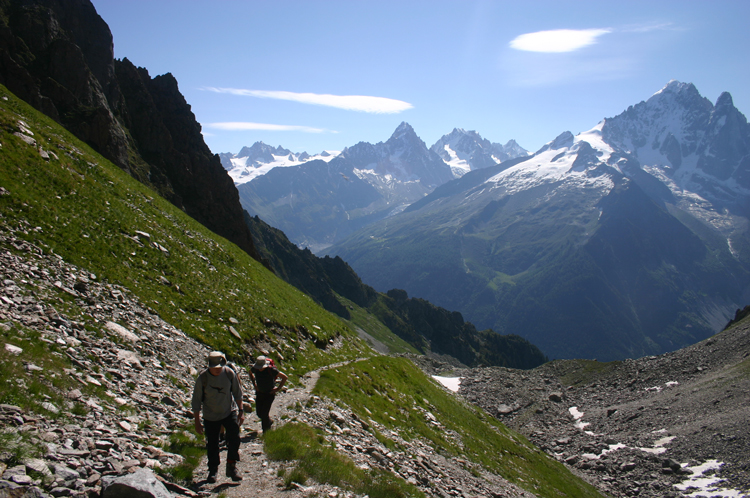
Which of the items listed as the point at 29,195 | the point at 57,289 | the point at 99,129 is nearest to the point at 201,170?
the point at 99,129

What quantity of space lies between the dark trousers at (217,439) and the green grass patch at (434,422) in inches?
407

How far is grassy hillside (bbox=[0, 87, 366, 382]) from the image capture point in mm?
20234

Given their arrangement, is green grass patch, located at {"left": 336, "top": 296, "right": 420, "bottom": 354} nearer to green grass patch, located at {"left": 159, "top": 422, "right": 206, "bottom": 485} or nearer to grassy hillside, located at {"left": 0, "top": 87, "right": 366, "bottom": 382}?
grassy hillside, located at {"left": 0, "top": 87, "right": 366, "bottom": 382}

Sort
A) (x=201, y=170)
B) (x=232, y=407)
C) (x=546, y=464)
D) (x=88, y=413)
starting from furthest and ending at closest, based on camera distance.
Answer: (x=201, y=170)
(x=546, y=464)
(x=232, y=407)
(x=88, y=413)

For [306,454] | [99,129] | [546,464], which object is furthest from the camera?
[99,129]

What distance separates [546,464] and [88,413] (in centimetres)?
4010

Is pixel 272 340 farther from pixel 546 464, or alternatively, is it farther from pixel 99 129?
pixel 99 129

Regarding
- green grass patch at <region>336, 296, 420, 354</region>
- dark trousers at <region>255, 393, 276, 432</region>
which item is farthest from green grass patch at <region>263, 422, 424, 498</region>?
green grass patch at <region>336, 296, 420, 354</region>

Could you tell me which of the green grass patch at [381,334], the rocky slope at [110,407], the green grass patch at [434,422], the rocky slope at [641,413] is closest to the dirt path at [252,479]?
the rocky slope at [110,407]

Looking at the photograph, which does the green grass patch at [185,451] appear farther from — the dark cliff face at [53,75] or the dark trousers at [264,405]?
the dark cliff face at [53,75]

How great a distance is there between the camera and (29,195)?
2061 centimetres

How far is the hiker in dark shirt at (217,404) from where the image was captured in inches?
428

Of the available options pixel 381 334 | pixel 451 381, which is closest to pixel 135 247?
pixel 451 381

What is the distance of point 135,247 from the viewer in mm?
24344
